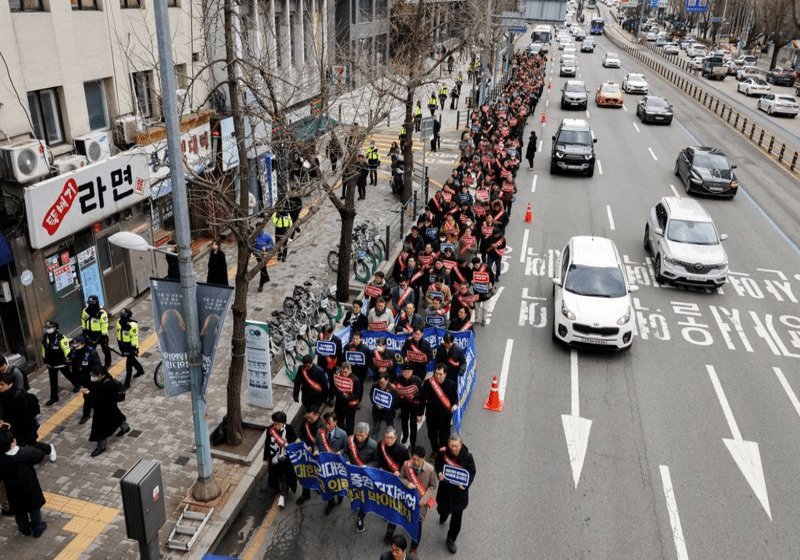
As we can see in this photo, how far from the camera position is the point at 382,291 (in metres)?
14.4

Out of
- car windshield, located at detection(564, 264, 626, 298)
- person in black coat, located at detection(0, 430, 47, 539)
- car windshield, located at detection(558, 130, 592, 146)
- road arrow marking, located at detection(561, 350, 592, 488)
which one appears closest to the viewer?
person in black coat, located at detection(0, 430, 47, 539)

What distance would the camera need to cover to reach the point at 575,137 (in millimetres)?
30047

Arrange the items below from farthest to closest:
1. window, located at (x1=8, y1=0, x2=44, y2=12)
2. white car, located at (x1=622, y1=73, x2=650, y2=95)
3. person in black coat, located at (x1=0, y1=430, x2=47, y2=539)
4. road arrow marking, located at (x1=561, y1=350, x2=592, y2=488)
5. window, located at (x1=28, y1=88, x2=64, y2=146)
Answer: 1. white car, located at (x1=622, y1=73, x2=650, y2=95)
2. window, located at (x1=28, y1=88, x2=64, y2=146)
3. window, located at (x1=8, y1=0, x2=44, y2=12)
4. road arrow marking, located at (x1=561, y1=350, x2=592, y2=488)
5. person in black coat, located at (x1=0, y1=430, x2=47, y2=539)

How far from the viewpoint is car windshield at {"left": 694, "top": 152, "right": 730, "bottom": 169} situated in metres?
26.7

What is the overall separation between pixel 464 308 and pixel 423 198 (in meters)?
12.2

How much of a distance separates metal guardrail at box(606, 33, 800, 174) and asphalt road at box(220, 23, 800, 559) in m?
15.3

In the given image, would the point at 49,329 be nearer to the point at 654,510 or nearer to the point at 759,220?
the point at 654,510

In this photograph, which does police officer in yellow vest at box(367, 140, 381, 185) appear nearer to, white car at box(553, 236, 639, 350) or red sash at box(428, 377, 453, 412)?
white car at box(553, 236, 639, 350)

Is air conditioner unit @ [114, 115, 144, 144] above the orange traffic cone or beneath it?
above

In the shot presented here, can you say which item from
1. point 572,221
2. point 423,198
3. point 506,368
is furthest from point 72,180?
point 572,221

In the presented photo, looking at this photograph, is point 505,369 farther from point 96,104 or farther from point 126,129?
point 96,104

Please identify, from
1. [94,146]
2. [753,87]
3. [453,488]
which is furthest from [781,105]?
[453,488]

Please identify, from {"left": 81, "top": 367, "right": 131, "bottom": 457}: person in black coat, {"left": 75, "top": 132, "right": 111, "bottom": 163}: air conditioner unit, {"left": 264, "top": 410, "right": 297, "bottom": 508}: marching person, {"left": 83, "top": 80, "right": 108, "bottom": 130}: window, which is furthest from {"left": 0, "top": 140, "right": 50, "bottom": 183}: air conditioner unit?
{"left": 264, "top": 410, "right": 297, "bottom": 508}: marching person

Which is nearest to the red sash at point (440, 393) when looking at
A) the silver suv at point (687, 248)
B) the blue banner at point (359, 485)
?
the blue banner at point (359, 485)
